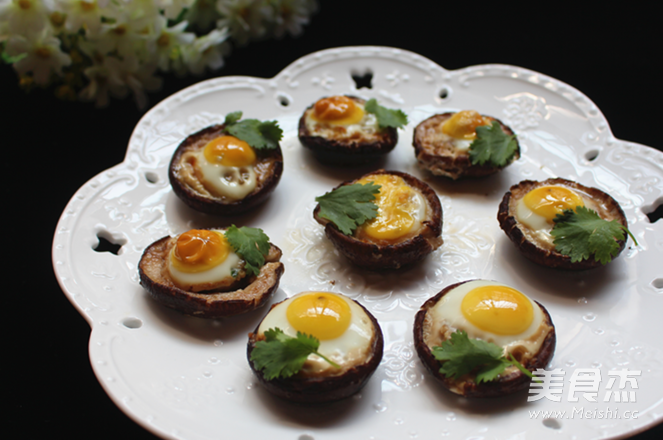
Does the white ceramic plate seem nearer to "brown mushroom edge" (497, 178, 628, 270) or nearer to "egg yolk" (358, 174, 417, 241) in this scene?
"brown mushroom edge" (497, 178, 628, 270)

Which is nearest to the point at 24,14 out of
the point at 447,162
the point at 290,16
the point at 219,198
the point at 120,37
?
the point at 120,37

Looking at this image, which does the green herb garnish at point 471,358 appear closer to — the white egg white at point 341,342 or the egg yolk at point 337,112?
the white egg white at point 341,342

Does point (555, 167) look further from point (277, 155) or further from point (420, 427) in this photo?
point (420, 427)

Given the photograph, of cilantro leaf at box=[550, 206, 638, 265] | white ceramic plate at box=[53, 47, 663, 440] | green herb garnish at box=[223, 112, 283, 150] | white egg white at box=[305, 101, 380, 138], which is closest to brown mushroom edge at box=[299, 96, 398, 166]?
white egg white at box=[305, 101, 380, 138]

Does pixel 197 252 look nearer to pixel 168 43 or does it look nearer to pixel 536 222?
pixel 536 222

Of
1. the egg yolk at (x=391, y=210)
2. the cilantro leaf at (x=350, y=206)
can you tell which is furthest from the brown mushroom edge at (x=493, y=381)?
the cilantro leaf at (x=350, y=206)

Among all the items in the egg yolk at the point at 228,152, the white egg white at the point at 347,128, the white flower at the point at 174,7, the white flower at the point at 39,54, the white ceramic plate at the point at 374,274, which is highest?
the white flower at the point at 174,7

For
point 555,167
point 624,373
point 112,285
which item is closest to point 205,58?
point 112,285
